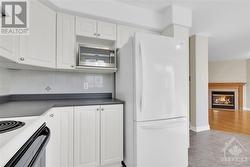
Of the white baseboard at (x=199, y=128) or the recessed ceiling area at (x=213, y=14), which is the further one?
the white baseboard at (x=199, y=128)

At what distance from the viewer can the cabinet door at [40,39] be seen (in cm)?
156

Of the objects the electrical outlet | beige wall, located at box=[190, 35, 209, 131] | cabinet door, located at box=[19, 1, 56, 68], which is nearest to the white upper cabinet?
cabinet door, located at box=[19, 1, 56, 68]

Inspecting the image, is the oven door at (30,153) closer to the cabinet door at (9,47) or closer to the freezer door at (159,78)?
the cabinet door at (9,47)

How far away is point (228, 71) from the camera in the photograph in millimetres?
6473

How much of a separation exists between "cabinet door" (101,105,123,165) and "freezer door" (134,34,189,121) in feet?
1.19

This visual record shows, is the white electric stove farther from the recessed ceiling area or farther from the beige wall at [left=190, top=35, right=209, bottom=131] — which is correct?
the beige wall at [left=190, top=35, right=209, bottom=131]

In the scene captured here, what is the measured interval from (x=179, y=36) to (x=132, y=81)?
4.27ft

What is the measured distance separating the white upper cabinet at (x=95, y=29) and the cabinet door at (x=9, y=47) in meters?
0.78

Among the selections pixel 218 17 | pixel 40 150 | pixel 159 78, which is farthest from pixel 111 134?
pixel 218 17

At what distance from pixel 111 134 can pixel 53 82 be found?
1.21 metres

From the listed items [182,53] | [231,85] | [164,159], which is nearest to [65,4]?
[182,53]

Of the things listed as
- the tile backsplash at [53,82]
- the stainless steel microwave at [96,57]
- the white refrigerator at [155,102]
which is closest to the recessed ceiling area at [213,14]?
the stainless steel microwave at [96,57]

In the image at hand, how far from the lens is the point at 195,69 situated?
11.2 ft

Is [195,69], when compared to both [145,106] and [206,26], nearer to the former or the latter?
[206,26]
